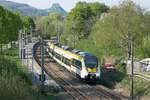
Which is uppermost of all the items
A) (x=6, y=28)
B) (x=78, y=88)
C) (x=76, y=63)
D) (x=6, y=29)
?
(x=6, y=28)

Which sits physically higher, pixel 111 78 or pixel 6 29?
pixel 6 29

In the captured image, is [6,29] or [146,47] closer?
[146,47]

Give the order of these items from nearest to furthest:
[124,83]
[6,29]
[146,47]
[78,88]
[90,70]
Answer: [124,83], [78,88], [90,70], [146,47], [6,29]

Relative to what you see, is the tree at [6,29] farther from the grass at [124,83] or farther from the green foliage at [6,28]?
the grass at [124,83]

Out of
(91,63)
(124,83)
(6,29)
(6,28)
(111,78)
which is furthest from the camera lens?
(6,28)

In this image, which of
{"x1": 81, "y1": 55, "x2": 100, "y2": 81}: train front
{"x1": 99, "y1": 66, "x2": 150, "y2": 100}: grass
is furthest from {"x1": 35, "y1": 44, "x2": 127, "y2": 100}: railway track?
{"x1": 99, "y1": 66, "x2": 150, "y2": 100}: grass

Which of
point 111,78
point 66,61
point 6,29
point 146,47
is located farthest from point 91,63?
point 6,29

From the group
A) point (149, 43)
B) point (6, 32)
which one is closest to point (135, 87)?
point (149, 43)

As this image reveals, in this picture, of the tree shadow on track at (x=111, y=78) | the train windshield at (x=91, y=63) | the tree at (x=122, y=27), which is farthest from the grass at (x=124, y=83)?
the tree at (x=122, y=27)

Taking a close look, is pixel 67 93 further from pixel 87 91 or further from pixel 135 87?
pixel 135 87

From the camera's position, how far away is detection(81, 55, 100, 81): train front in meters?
46.2

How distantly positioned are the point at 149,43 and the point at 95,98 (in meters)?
25.8

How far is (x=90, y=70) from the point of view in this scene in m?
46.3

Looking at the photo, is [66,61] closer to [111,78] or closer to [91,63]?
[111,78]
